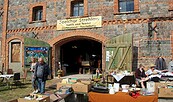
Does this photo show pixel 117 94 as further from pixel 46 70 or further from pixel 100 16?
pixel 100 16

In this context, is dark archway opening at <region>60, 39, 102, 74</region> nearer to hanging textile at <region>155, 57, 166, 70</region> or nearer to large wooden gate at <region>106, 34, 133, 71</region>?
large wooden gate at <region>106, 34, 133, 71</region>

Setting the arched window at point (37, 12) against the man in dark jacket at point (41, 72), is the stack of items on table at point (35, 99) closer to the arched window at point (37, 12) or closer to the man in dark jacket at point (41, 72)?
the man in dark jacket at point (41, 72)

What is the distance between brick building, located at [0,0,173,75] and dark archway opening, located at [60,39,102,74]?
316 centimetres

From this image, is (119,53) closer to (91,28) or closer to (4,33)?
(91,28)

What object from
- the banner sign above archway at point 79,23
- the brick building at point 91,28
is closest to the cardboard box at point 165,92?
the brick building at point 91,28

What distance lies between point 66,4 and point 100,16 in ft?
8.90

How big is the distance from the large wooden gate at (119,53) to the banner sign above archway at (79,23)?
156 centimetres

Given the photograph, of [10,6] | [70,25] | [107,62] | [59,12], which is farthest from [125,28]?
[10,6]

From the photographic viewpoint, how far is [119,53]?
486 inches

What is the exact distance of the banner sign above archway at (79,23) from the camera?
13477 millimetres

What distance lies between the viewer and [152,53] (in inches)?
479

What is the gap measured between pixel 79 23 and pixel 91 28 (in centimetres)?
93

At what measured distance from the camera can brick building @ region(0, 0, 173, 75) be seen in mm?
12164

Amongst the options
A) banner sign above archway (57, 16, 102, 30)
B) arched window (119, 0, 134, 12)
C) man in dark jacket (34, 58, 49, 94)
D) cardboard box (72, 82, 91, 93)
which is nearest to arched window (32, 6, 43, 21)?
banner sign above archway (57, 16, 102, 30)
